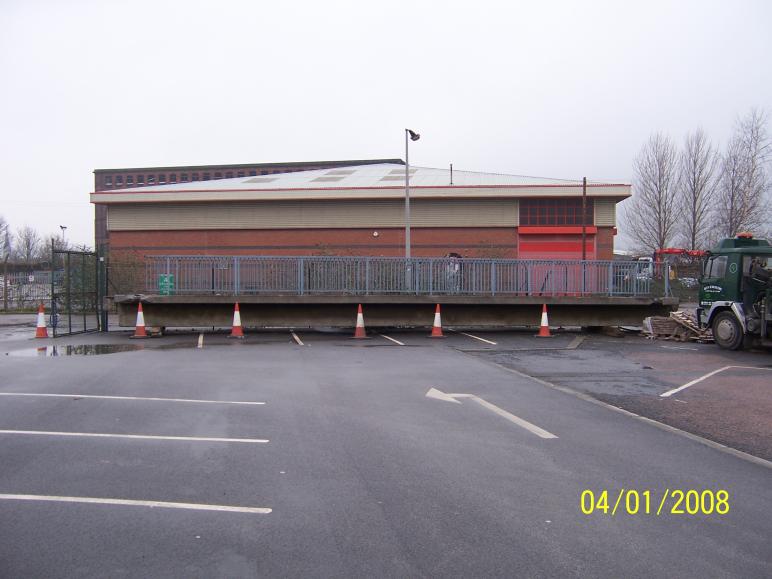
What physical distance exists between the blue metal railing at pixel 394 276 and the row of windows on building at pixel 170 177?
231ft

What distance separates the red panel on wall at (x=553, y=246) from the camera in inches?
1361

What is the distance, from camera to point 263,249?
35062 mm

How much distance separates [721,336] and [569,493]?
→ 493 inches

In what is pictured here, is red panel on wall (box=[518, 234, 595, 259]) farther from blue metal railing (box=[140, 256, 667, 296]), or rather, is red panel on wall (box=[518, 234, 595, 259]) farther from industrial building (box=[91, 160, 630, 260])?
blue metal railing (box=[140, 256, 667, 296])

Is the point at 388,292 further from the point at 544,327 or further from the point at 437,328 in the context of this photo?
the point at 544,327

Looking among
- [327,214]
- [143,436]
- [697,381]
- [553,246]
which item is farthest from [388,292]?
[553,246]

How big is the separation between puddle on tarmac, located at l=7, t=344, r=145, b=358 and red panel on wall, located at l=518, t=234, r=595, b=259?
23.9 metres

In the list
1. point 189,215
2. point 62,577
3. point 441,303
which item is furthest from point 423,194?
point 62,577

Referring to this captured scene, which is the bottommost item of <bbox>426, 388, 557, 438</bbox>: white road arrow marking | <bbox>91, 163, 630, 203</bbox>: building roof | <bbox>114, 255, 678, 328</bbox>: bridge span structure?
<bbox>426, 388, 557, 438</bbox>: white road arrow marking

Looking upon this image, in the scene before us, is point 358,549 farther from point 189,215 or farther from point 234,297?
point 189,215

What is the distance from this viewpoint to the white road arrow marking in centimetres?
682

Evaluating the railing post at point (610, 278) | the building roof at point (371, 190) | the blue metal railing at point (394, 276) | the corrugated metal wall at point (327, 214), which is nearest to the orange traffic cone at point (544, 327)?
the blue metal railing at point (394, 276)
